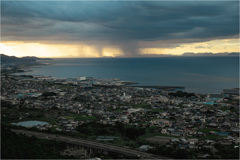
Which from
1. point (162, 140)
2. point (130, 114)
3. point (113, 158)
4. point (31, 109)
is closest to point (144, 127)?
point (162, 140)

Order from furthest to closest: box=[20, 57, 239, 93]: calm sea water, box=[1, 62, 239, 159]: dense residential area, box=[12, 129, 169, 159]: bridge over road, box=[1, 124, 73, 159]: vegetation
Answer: box=[20, 57, 239, 93]: calm sea water
box=[1, 62, 239, 159]: dense residential area
box=[12, 129, 169, 159]: bridge over road
box=[1, 124, 73, 159]: vegetation

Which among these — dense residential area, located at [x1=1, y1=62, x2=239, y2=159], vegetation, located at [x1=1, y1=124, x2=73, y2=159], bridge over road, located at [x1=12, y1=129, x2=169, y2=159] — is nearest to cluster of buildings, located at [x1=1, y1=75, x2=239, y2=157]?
dense residential area, located at [x1=1, y1=62, x2=239, y2=159]

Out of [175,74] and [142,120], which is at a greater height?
[175,74]

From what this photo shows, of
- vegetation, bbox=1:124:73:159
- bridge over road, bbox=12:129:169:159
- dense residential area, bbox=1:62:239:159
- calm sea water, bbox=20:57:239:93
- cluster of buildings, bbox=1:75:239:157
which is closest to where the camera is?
vegetation, bbox=1:124:73:159

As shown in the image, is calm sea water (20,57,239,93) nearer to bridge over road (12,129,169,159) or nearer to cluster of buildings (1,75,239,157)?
cluster of buildings (1,75,239,157)

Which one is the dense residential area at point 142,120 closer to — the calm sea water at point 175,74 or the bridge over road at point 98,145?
the bridge over road at point 98,145

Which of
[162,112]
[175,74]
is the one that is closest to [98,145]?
[162,112]

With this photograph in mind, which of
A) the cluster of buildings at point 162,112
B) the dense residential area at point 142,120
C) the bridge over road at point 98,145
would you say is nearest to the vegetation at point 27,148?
the dense residential area at point 142,120

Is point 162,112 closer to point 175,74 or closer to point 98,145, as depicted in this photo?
point 98,145
